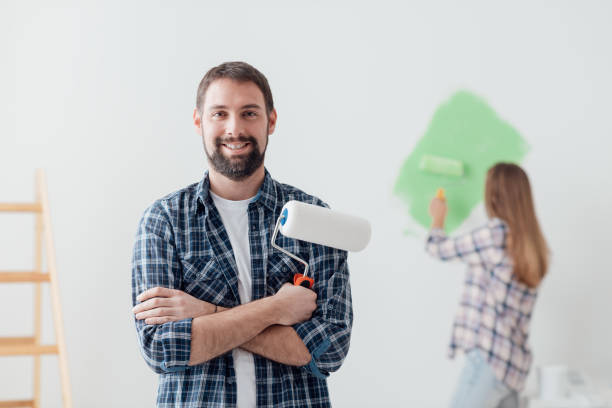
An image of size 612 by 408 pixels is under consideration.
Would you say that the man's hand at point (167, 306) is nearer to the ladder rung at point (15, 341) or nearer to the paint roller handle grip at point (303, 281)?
the paint roller handle grip at point (303, 281)

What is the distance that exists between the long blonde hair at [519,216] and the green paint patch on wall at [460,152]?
14 centimetres

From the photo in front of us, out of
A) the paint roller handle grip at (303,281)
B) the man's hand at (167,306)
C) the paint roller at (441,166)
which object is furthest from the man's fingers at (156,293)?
the paint roller at (441,166)

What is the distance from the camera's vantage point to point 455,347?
81.1 inches

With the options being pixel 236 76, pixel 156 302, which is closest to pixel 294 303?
pixel 156 302

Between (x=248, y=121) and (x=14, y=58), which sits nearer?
(x=248, y=121)

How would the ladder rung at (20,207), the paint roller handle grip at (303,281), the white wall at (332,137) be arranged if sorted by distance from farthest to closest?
the white wall at (332,137) → the ladder rung at (20,207) → the paint roller handle grip at (303,281)

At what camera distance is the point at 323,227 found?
1.10m

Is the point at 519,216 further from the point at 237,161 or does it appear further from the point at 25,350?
the point at 25,350

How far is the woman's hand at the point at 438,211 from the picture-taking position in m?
2.14

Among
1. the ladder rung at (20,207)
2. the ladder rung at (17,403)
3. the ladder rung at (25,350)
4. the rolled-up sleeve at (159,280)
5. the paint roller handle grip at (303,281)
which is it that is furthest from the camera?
A: the ladder rung at (17,403)

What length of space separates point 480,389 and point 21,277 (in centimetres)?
145

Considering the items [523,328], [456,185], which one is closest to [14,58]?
[456,185]

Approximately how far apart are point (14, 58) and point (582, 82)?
6.87ft

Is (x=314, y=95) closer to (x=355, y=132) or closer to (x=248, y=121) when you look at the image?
(x=355, y=132)
